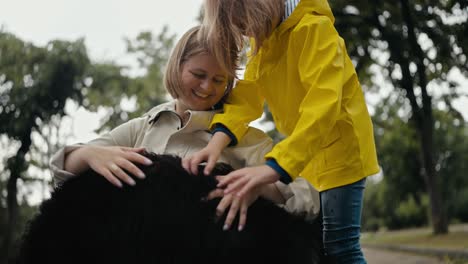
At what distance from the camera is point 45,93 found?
1420cm

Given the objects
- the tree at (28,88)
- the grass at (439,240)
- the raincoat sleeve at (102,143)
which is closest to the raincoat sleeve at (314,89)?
the raincoat sleeve at (102,143)

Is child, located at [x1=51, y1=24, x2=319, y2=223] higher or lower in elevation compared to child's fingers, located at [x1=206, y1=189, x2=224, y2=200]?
higher

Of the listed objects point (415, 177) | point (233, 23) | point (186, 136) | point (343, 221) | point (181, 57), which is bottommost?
point (415, 177)

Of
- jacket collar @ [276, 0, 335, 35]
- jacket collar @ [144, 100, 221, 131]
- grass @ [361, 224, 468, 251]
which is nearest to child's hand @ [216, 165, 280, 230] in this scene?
jacket collar @ [144, 100, 221, 131]

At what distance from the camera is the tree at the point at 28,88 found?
1286cm

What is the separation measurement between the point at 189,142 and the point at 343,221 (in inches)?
29.7

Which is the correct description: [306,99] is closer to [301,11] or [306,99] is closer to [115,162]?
[301,11]

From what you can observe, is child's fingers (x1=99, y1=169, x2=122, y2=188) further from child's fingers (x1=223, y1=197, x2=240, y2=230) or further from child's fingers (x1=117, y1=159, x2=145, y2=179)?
child's fingers (x1=223, y1=197, x2=240, y2=230)

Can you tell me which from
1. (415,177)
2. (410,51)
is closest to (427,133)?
(410,51)

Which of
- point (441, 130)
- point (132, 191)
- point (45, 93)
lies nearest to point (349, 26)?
point (45, 93)

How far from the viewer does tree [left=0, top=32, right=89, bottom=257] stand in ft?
42.2

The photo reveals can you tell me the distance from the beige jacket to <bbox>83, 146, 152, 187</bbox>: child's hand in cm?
15

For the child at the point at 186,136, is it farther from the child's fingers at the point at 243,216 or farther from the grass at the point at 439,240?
the grass at the point at 439,240

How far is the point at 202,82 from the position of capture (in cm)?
199
